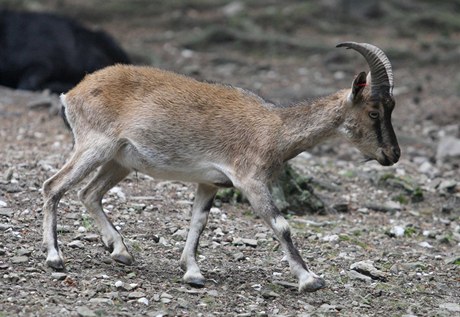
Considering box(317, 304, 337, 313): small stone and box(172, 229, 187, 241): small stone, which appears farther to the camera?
box(172, 229, 187, 241): small stone

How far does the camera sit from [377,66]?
7.48 metres

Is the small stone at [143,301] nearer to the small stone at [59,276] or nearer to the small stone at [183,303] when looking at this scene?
the small stone at [183,303]

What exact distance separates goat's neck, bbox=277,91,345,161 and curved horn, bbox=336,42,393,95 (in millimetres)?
358

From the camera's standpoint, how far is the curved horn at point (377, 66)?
7438 mm

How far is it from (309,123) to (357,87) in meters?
0.49

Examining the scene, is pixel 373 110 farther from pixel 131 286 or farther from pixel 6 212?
pixel 6 212

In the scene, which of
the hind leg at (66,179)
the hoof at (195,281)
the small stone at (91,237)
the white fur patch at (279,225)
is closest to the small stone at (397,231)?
the white fur patch at (279,225)

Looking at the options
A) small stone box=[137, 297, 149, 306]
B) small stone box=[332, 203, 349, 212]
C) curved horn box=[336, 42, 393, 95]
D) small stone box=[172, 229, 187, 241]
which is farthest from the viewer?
small stone box=[332, 203, 349, 212]

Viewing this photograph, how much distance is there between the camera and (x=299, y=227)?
30.9 feet

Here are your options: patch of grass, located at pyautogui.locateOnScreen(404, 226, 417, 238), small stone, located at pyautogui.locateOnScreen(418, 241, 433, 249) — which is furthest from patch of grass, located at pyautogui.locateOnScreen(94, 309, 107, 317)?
patch of grass, located at pyautogui.locateOnScreen(404, 226, 417, 238)

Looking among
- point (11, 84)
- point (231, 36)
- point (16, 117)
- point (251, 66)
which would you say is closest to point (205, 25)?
point (231, 36)

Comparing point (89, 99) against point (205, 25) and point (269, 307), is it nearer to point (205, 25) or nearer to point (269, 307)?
point (269, 307)

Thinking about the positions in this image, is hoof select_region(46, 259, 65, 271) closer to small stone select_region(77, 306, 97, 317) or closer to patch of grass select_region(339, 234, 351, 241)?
small stone select_region(77, 306, 97, 317)

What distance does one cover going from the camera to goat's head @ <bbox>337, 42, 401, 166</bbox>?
7488 millimetres
